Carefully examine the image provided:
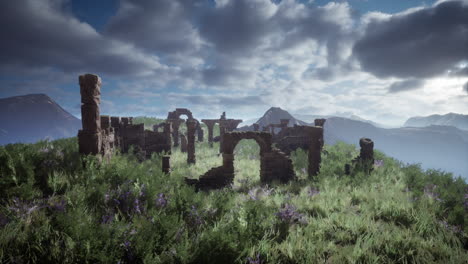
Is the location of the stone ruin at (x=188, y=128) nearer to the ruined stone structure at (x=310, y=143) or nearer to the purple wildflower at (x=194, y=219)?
the ruined stone structure at (x=310, y=143)

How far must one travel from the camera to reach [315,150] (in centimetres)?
1164

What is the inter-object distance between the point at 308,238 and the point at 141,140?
15134 millimetres

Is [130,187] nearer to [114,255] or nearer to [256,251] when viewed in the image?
Answer: [114,255]

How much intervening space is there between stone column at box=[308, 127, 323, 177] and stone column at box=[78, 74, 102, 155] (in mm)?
Result: 10171

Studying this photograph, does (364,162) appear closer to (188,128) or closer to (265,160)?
(265,160)

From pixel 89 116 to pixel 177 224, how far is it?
513cm

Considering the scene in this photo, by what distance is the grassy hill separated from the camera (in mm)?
3357

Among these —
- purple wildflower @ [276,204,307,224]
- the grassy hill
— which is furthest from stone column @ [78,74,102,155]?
purple wildflower @ [276,204,307,224]

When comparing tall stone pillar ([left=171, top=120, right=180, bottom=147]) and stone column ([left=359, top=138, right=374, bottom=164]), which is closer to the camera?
stone column ([left=359, top=138, right=374, bottom=164])

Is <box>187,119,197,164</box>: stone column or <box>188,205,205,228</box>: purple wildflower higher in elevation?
<box>187,119,197,164</box>: stone column

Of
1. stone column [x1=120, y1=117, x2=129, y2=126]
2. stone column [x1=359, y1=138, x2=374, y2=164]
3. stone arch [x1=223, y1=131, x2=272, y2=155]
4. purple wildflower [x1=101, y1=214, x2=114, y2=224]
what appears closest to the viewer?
purple wildflower [x1=101, y1=214, x2=114, y2=224]

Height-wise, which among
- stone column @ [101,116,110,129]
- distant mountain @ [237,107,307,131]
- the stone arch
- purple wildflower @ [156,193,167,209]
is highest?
distant mountain @ [237,107,307,131]

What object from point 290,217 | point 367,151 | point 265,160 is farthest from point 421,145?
point 290,217

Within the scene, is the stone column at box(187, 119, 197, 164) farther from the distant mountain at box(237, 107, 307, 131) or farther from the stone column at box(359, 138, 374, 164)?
the distant mountain at box(237, 107, 307, 131)
